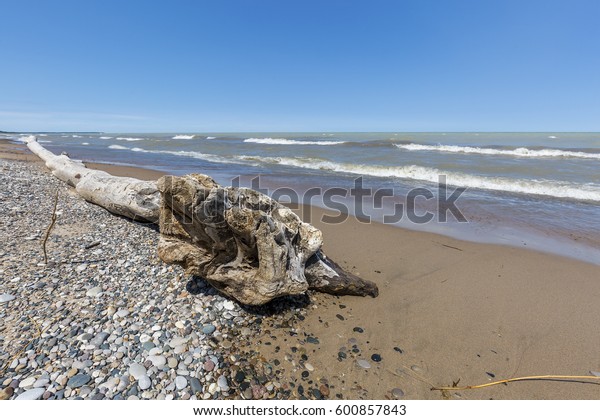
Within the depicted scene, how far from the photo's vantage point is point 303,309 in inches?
127

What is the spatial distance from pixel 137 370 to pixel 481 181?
13908mm

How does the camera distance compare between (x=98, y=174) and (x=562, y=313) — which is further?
(x=98, y=174)

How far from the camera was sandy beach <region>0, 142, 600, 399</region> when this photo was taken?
238 cm

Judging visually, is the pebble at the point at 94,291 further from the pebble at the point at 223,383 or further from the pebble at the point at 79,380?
the pebble at the point at 223,383

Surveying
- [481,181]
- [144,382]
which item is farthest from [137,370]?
[481,181]

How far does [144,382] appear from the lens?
2152 millimetres

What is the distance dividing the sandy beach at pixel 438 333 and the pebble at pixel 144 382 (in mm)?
96

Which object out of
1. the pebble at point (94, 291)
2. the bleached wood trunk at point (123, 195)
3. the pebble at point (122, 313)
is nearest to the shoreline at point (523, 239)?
the bleached wood trunk at point (123, 195)

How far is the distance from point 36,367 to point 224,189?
2182mm

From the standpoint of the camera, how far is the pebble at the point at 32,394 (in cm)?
199

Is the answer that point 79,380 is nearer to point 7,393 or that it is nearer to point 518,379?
point 7,393

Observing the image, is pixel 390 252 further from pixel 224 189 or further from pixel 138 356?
pixel 138 356

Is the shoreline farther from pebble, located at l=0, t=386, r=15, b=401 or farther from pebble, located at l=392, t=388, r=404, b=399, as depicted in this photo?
pebble, located at l=0, t=386, r=15, b=401

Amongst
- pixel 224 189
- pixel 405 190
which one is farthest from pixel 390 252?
pixel 405 190
